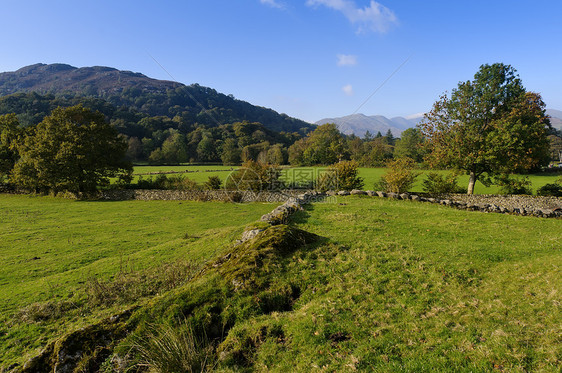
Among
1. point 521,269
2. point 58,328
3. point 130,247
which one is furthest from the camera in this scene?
point 130,247

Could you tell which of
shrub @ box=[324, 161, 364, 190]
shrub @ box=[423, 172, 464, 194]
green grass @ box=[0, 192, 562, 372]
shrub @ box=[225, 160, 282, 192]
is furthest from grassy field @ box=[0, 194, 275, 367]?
shrub @ box=[423, 172, 464, 194]

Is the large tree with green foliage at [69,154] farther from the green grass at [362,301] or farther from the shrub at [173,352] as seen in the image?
the shrub at [173,352]

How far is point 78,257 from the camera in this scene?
1056 centimetres

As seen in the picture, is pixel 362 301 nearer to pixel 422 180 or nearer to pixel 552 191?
pixel 552 191

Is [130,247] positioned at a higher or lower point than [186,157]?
lower

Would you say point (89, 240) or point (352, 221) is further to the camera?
point (89, 240)

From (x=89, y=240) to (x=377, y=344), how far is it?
14.7 meters

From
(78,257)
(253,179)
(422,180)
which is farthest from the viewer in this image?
(422,180)

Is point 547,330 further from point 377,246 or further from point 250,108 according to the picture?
point 250,108

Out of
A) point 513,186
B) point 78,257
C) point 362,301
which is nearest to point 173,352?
point 362,301

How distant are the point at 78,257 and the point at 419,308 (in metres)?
12.4

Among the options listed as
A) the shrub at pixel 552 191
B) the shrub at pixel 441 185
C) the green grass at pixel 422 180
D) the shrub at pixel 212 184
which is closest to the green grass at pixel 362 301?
the shrub at pixel 441 185

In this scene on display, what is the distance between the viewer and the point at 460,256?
6961mm

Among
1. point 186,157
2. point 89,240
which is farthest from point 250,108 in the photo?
point 89,240
